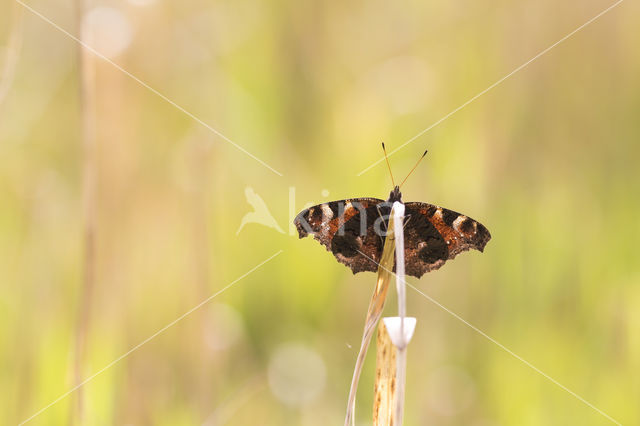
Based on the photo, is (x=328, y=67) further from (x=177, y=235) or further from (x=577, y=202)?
(x=577, y=202)

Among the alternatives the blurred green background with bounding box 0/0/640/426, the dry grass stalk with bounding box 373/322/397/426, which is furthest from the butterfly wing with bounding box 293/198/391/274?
the blurred green background with bounding box 0/0/640/426

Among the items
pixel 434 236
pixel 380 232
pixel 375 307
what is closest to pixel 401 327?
pixel 375 307

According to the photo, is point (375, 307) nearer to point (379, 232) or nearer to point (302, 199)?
point (379, 232)

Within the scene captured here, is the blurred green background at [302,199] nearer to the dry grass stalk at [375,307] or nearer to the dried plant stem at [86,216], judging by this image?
the dried plant stem at [86,216]

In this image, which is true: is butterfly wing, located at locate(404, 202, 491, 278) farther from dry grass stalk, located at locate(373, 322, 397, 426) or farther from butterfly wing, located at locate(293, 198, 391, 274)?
dry grass stalk, located at locate(373, 322, 397, 426)

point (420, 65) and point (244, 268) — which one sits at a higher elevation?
point (420, 65)

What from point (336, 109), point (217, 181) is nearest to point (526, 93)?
point (336, 109)
